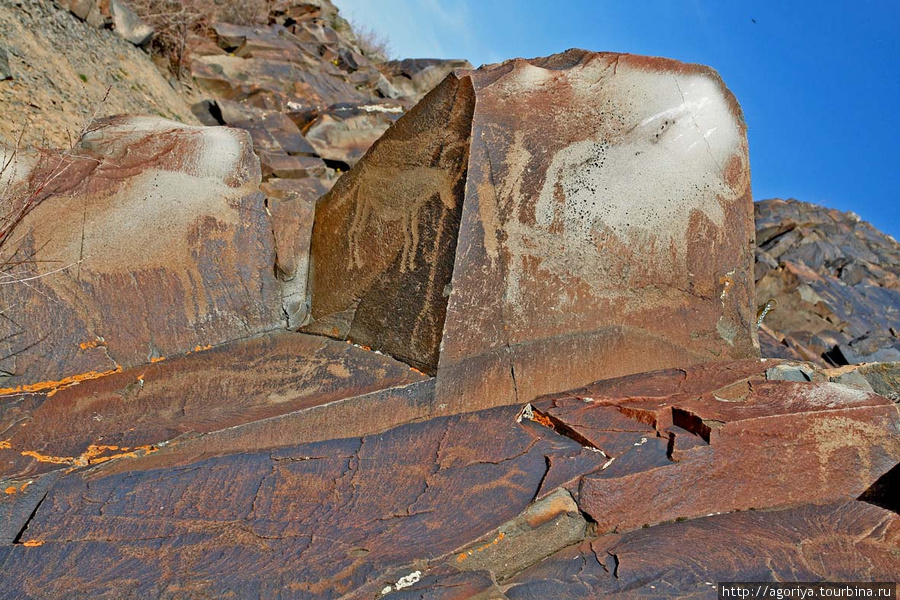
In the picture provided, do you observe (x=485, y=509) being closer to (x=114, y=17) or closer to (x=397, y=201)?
(x=397, y=201)

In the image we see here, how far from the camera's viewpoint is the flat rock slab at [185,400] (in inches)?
86.1

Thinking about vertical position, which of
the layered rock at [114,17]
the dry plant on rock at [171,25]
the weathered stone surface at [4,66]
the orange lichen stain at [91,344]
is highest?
the dry plant on rock at [171,25]

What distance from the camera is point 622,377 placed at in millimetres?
2738

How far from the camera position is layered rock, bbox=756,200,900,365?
7941mm

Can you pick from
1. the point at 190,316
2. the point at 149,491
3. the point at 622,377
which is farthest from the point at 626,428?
the point at 190,316

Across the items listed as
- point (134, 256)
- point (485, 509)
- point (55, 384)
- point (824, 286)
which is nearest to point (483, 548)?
point (485, 509)

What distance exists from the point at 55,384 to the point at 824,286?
931cm

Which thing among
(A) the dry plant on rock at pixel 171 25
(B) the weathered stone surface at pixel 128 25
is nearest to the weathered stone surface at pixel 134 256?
(B) the weathered stone surface at pixel 128 25

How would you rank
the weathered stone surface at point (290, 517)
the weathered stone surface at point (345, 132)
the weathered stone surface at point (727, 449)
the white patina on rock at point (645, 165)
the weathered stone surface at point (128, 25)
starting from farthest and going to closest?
1. the weathered stone surface at point (128, 25)
2. the weathered stone surface at point (345, 132)
3. the white patina on rock at point (645, 165)
4. the weathered stone surface at point (727, 449)
5. the weathered stone surface at point (290, 517)

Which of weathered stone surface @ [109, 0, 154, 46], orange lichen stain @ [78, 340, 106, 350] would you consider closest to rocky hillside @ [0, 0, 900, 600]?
orange lichen stain @ [78, 340, 106, 350]

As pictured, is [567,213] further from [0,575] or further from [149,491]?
[0,575]

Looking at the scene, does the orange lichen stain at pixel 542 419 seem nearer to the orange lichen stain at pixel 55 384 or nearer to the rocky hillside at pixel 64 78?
the orange lichen stain at pixel 55 384

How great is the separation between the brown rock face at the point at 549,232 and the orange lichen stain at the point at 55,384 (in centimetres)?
85

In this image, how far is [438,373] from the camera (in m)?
2.49
